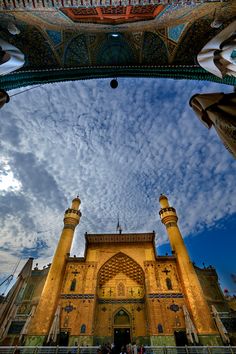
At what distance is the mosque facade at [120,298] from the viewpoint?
1219 cm

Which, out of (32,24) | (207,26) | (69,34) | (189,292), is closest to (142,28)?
(207,26)

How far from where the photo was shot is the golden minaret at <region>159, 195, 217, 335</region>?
39.6 ft

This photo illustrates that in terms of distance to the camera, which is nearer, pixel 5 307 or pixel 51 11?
pixel 51 11

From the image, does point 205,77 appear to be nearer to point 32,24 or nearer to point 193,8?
point 193,8

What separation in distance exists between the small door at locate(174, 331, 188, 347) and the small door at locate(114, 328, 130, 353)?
3.65m

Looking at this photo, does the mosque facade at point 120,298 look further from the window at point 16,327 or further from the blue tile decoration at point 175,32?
the blue tile decoration at point 175,32

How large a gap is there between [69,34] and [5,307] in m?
9.72

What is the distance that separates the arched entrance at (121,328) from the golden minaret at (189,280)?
5022 mm

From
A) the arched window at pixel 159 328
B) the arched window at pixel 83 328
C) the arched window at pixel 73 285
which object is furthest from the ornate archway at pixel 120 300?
the arched window at pixel 159 328

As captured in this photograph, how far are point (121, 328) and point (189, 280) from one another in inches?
246

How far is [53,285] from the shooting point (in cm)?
1384

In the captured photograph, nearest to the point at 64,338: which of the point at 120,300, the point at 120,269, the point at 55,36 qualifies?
the point at 120,300

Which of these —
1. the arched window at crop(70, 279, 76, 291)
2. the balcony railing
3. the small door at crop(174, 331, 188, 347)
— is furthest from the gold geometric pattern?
the balcony railing

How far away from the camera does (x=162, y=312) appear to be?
13031 millimetres
